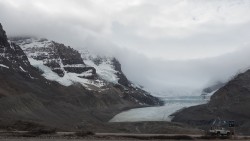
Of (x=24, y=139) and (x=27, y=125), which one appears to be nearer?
(x=24, y=139)

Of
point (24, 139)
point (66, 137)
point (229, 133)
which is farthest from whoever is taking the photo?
point (229, 133)

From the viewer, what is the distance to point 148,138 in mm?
103500

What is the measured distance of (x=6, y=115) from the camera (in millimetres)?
195000

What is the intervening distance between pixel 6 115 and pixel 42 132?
91.1 meters

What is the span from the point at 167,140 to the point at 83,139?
16.0 metres

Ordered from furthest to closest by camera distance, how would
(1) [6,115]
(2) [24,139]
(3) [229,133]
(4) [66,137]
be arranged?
1. (1) [6,115]
2. (3) [229,133]
3. (4) [66,137]
4. (2) [24,139]

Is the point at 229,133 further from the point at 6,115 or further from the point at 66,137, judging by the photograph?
the point at 6,115

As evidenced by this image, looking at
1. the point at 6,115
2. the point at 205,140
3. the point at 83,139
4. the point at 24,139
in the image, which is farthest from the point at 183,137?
the point at 6,115

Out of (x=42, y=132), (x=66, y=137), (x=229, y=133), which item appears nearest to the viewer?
(x=66, y=137)

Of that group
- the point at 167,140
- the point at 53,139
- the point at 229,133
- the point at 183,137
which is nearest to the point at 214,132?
the point at 229,133

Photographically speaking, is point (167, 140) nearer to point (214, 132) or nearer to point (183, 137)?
point (183, 137)

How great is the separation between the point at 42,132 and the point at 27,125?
40.2 m

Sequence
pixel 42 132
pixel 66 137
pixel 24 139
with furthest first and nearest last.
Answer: pixel 42 132
pixel 66 137
pixel 24 139

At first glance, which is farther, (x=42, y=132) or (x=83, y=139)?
(x=42, y=132)
